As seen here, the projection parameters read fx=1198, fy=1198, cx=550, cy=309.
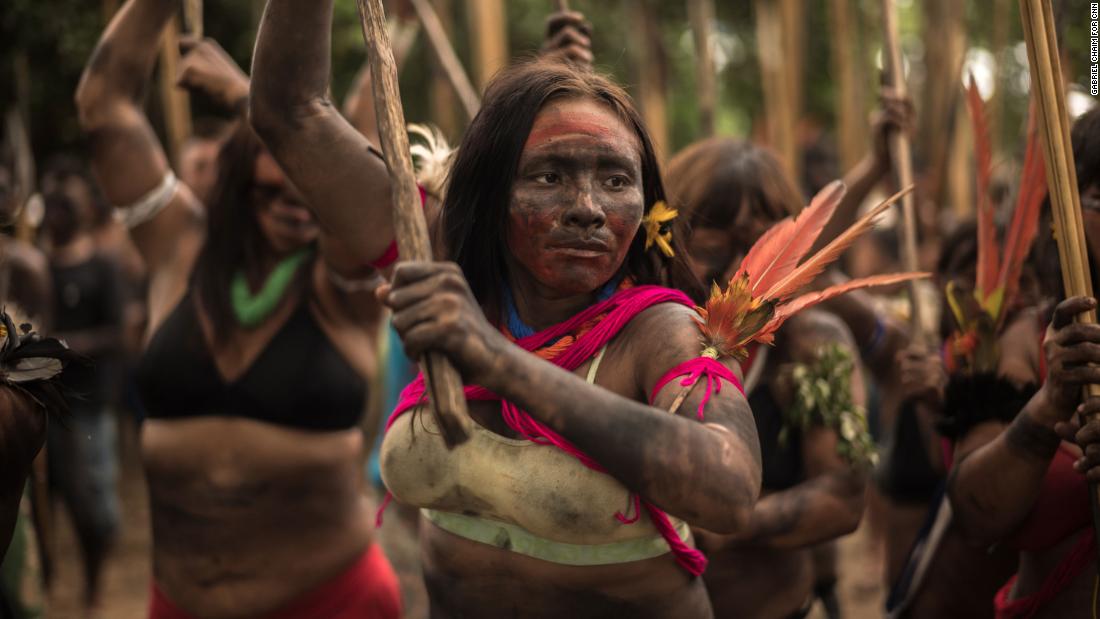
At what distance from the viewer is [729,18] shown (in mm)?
12297

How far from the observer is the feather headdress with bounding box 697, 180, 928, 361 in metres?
2.01

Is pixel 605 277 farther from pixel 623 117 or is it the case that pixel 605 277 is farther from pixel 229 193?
pixel 229 193

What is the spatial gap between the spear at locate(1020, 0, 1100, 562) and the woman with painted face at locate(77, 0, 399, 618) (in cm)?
176

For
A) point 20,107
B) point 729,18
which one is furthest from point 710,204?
point 729,18

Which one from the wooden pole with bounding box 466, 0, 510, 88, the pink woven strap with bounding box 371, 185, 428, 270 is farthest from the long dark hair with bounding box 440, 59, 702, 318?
the wooden pole with bounding box 466, 0, 510, 88

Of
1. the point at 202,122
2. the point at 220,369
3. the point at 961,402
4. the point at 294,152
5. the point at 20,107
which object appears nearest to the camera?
the point at 294,152

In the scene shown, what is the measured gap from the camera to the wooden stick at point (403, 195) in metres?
1.72

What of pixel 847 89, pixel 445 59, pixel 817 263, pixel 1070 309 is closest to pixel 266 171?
pixel 445 59

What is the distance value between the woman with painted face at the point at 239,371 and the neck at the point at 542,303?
3.51 feet

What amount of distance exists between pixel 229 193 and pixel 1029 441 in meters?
2.27

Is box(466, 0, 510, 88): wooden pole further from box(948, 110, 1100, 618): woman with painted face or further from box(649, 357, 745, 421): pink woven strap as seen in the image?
box(649, 357, 745, 421): pink woven strap

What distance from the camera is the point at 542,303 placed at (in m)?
2.22

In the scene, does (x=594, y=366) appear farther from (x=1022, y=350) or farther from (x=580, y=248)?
(x=1022, y=350)

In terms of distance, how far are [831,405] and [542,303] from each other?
1227 mm
